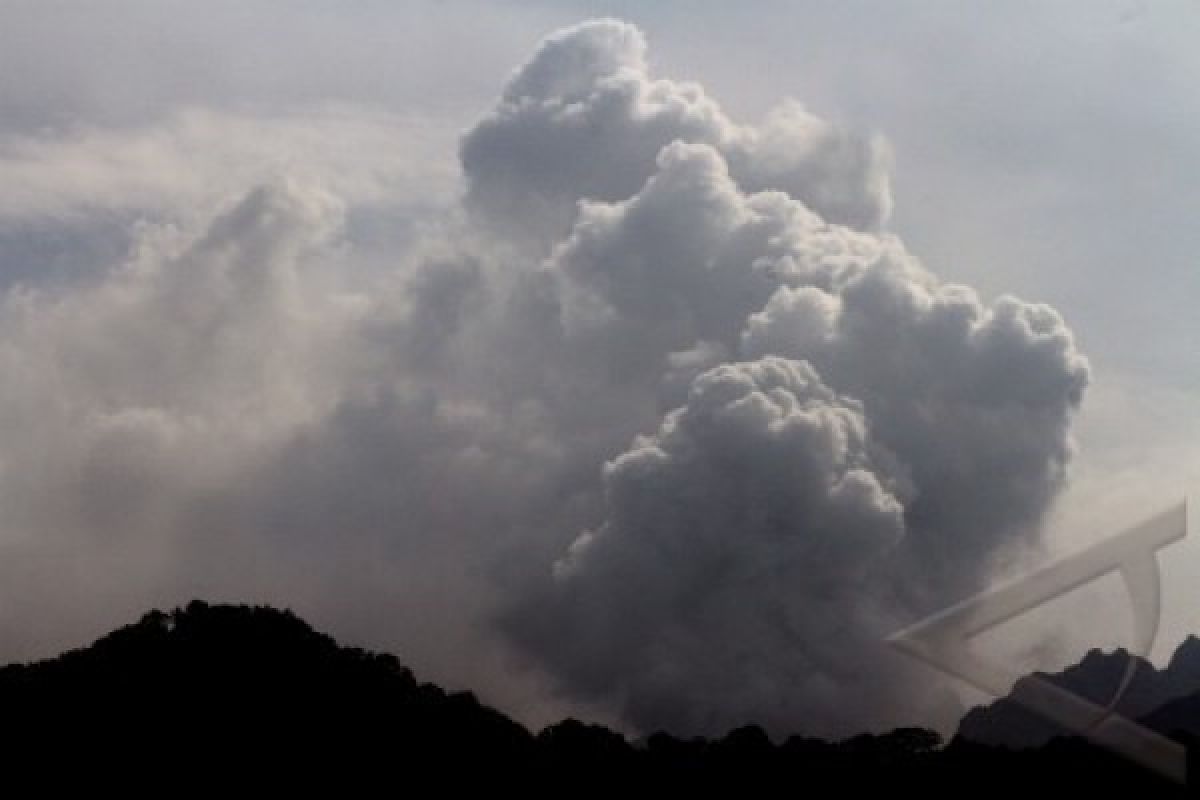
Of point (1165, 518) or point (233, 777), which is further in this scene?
point (233, 777)

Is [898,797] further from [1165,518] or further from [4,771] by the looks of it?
[1165,518]

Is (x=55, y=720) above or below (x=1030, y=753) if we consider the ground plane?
below

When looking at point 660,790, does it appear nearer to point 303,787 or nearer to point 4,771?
point 303,787

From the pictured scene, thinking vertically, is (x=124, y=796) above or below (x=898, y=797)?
below

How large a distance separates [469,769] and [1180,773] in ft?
547

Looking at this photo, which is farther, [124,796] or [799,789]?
[799,789]

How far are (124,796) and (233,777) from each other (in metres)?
13.6

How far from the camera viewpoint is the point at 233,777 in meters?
167

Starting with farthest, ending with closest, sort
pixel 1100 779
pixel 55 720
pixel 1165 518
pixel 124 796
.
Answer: pixel 55 720 → pixel 1100 779 → pixel 124 796 → pixel 1165 518

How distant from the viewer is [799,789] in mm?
199625

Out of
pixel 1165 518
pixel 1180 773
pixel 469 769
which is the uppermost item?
pixel 469 769

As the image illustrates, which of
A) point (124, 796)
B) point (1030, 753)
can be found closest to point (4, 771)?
point (124, 796)

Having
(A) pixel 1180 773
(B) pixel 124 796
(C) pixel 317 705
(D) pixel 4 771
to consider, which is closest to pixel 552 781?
(C) pixel 317 705

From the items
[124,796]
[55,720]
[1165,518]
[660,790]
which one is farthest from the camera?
[660,790]
